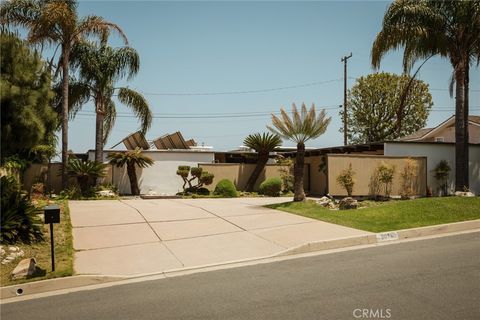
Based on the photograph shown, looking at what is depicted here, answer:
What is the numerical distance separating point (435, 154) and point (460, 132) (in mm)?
3347

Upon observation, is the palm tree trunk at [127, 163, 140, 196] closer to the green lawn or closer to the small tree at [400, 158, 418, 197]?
the green lawn

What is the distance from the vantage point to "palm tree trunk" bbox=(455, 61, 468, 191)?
18.3 meters

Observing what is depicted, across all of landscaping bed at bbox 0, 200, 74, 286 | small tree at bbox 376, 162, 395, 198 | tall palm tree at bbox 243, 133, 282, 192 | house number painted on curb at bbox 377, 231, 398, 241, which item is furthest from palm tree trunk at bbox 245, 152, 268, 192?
house number painted on curb at bbox 377, 231, 398, 241

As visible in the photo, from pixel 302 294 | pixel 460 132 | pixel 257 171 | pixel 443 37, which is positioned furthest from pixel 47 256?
pixel 443 37

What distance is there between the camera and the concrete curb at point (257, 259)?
6.70m

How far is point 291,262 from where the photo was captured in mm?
7879

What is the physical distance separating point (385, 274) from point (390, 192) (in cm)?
1393

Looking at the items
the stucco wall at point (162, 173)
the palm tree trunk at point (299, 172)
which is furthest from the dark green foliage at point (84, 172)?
the palm tree trunk at point (299, 172)

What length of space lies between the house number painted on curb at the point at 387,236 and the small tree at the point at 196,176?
13.8 metres

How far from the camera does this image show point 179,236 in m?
10.4

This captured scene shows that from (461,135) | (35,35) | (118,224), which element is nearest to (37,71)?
(118,224)

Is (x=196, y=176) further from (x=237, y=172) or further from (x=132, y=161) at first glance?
(x=132, y=161)

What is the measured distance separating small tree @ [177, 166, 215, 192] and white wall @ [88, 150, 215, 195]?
5.02 ft

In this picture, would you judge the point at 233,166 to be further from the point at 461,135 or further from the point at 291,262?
the point at 291,262
